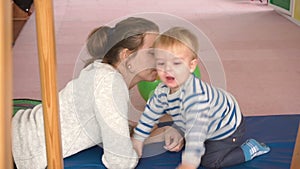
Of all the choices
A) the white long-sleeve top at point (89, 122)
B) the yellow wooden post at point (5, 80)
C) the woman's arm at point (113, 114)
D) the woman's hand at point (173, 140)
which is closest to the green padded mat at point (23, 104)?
the white long-sleeve top at point (89, 122)

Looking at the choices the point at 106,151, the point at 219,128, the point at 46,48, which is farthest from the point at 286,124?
the point at 46,48

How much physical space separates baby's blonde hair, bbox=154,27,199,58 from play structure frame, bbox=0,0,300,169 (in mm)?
646

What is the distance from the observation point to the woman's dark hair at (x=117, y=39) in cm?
186

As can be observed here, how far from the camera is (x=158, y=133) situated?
2.09 m

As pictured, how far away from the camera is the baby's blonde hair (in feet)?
5.59

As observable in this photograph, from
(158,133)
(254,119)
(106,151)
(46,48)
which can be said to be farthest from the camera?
(254,119)

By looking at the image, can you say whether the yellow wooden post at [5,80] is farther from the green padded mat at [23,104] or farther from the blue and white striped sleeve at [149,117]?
the green padded mat at [23,104]

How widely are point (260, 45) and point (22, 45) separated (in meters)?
1.73

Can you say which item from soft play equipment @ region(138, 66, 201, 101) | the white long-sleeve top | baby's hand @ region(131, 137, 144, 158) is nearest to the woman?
the white long-sleeve top

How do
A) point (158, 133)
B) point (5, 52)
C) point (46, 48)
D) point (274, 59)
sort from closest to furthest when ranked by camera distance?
point (5, 52) → point (46, 48) → point (158, 133) → point (274, 59)

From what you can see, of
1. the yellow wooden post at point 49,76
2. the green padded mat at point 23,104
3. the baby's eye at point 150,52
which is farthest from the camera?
the green padded mat at point 23,104

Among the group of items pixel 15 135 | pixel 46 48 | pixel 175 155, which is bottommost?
pixel 175 155

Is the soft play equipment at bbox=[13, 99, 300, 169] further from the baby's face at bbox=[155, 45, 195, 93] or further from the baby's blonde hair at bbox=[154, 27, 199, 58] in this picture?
the baby's blonde hair at bbox=[154, 27, 199, 58]

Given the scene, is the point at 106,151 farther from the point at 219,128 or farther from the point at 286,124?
the point at 286,124
